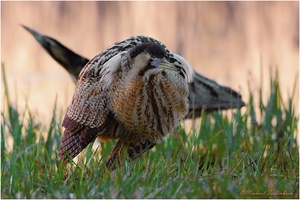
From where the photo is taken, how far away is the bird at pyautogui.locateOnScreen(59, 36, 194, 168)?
5.27 meters

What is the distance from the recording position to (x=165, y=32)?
9789mm

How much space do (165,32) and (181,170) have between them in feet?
16.5

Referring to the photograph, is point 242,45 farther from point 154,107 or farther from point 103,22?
point 154,107

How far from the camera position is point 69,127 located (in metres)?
5.62

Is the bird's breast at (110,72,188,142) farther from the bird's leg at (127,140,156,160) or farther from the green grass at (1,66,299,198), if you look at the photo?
the green grass at (1,66,299,198)

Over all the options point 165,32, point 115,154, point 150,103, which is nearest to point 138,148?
point 115,154

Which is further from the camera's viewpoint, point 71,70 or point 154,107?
point 71,70

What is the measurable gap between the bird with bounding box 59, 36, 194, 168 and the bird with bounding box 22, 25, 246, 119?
3.78 ft

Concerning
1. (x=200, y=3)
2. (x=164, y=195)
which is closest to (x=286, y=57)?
(x=200, y=3)

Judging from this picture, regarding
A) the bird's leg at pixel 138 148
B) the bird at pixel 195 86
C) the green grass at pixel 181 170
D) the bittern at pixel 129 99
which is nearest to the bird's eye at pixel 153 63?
the bittern at pixel 129 99

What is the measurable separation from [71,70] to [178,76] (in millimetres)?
1670

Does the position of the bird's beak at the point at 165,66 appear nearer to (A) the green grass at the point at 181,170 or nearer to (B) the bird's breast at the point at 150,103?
(B) the bird's breast at the point at 150,103

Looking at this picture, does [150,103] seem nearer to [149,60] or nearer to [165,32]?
[149,60]

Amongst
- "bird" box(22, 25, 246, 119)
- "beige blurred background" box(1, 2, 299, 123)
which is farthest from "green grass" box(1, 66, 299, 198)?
"beige blurred background" box(1, 2, 299, 123)
